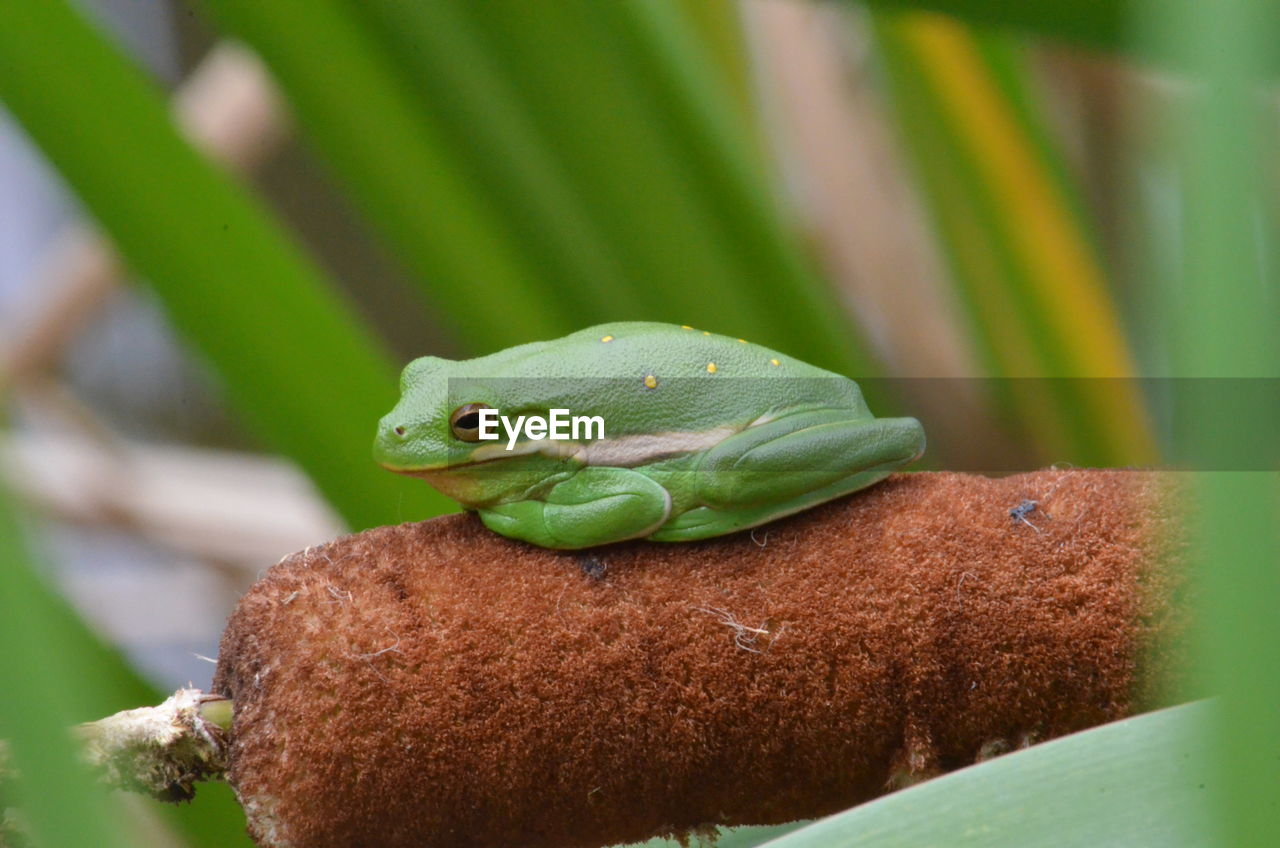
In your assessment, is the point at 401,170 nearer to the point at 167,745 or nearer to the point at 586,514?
the point at 586,514

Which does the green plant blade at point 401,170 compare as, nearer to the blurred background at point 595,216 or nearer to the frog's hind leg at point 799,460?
the blurred background at point 595,216

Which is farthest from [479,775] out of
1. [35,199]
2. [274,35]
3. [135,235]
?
[35,199]

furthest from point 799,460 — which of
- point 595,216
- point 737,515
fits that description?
point 595,216

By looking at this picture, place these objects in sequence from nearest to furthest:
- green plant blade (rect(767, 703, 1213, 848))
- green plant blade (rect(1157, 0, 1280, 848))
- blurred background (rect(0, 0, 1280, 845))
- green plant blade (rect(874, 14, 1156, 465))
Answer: green plant blade (rect(1157, 0, 1280, 848)) < green plant blade (rect(767, 703, 1213, 848)) < blurred background (rect(0, 0, 1280, 845)) < green plant blade (rect(874, 14, 1156, 465))

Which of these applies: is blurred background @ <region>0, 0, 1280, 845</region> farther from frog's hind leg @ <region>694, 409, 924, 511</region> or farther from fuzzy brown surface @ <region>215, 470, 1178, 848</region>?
frog's hind leg @ <region>694, 409, 924, 511</region>

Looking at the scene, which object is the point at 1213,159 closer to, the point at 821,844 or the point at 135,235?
the point at 821,844

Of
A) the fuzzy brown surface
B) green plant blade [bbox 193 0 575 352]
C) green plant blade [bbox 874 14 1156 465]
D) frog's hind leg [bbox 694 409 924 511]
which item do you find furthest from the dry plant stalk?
green plant blade [bbox 874 14 1156 465]

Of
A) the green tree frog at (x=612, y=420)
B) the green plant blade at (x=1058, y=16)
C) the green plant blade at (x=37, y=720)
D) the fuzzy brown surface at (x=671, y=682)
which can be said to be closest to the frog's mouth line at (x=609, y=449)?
the green tree frog at (x=612, y=420)
